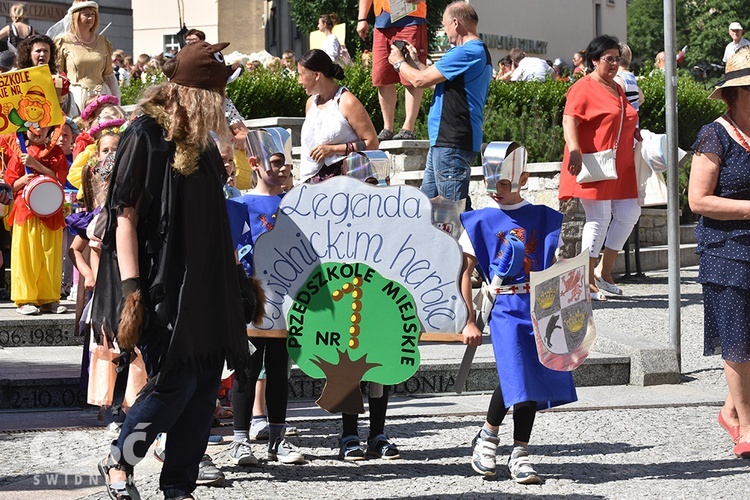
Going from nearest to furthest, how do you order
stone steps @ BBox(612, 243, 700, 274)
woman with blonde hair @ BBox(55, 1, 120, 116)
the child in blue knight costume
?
the child in blue knight costume → woman with blonde hair @ BBox(55, 1, 120, 116) → stone steps @ BBox(612, 243, 700, 274)

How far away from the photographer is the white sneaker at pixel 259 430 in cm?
676

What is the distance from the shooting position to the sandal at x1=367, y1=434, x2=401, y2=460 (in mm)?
6402

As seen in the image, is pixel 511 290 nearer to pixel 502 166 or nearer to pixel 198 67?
pixel 502 166

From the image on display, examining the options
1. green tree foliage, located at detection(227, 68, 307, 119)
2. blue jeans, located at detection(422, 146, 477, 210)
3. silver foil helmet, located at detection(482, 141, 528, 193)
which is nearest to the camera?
silver foil helmet, located at detection(482, 141, 528, 193)

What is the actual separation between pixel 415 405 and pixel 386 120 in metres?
5.98

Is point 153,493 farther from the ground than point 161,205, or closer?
closer

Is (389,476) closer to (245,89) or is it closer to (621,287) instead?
(621,287)

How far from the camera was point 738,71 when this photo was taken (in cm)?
655

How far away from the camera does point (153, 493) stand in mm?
5660

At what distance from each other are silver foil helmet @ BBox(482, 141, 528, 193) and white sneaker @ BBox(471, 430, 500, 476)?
3.80ft

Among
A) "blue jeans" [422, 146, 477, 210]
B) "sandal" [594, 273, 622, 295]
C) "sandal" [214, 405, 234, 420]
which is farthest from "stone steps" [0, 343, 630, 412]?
"sandal" [594, 273, 622, 295]

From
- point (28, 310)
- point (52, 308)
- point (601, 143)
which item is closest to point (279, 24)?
point (601, 143)

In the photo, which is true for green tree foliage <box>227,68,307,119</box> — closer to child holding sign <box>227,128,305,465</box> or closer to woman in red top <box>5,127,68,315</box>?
woman in red top <box>5,127,68,315</box>

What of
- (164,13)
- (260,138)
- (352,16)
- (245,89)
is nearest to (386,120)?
(245,89)
